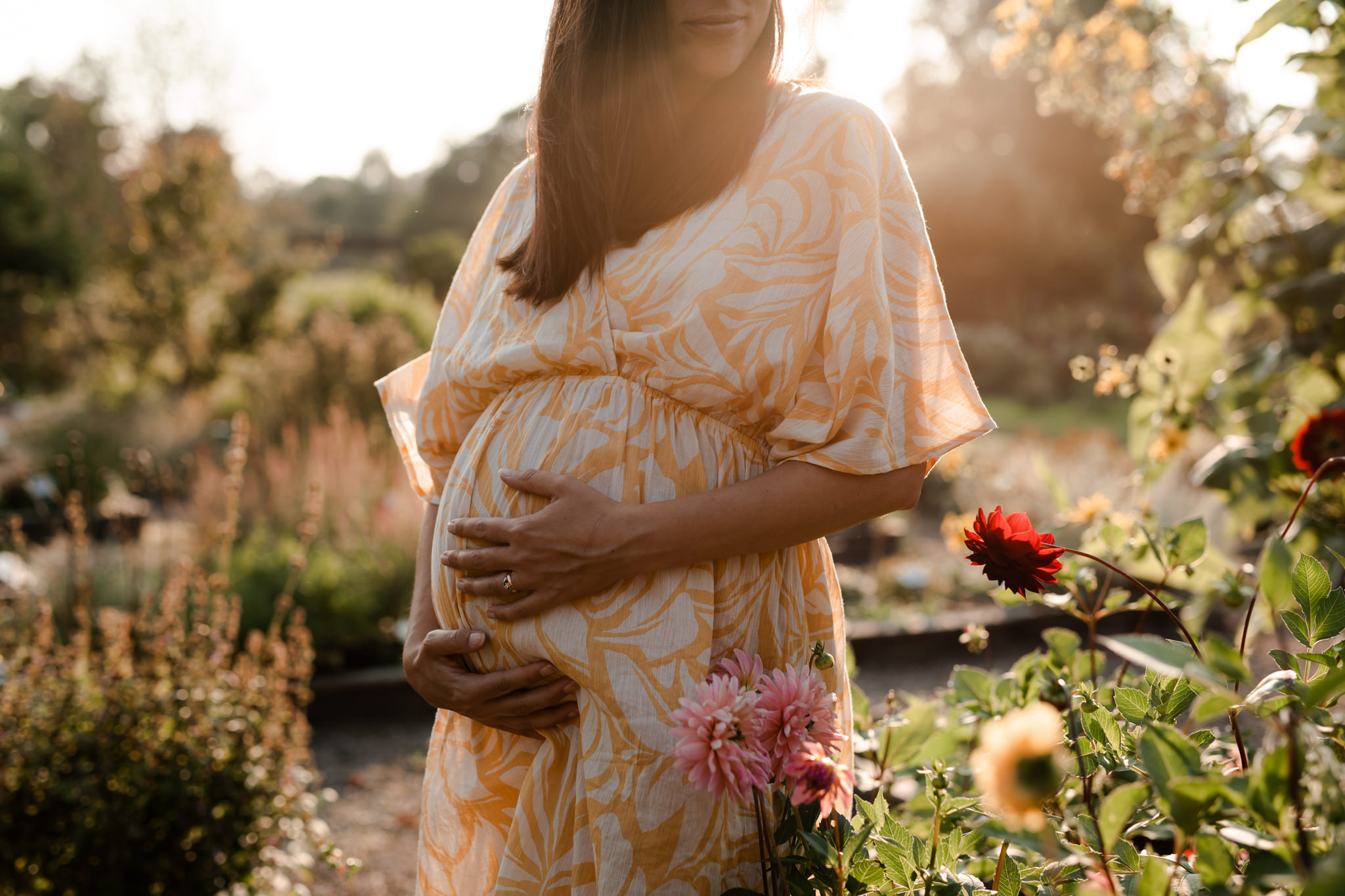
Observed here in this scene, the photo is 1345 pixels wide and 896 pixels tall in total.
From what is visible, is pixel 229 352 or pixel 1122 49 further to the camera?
pixel 229 352

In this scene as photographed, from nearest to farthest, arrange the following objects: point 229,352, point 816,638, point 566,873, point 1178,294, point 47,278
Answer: point 566,873, point 816,638, point 1178,294, point 229,352, point 47,278

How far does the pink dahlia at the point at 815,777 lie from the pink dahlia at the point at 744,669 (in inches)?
4.4

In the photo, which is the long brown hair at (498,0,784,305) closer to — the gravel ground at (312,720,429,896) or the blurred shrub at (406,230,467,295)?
the gravel ground at (312,720,429,896)

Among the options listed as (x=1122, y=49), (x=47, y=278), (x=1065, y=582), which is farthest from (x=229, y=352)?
(x=1065, y=582)

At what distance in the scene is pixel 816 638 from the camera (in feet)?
4.03

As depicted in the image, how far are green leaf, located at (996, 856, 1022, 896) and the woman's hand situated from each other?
0.54 metres

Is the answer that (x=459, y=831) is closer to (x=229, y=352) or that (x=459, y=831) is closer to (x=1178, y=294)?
(x=1178, y=294)

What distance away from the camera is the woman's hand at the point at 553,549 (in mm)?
1084

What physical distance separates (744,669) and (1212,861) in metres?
0.48

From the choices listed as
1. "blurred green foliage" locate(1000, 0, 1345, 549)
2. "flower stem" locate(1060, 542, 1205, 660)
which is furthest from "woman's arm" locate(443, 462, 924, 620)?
"blurred green foliage" locate(1000, 0, 1345, 549)

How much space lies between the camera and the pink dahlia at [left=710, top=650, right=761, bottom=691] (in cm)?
89

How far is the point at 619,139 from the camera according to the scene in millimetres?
1340

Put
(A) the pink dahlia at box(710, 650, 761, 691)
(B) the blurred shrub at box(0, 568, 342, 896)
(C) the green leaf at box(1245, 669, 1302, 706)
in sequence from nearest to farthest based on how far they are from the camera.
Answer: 1. (C) the green leaf at box(1245, 669, 1302, 706)
2. (A) the pink dahlia at box(710, 650, 761, 691)
3. (B) the blurred shrub at box(0, 568, 342, 896)

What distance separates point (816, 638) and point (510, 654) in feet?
1.51
